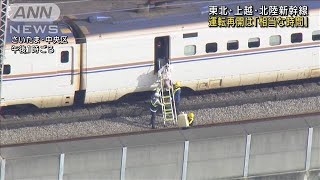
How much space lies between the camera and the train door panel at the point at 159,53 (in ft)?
136

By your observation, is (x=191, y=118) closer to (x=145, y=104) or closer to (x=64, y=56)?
(x=145, y=104)

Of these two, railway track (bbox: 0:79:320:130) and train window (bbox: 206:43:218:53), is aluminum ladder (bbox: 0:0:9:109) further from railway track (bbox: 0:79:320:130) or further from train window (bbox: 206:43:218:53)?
train window (bbox: 206:43:218:53)

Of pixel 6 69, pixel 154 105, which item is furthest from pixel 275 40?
pixel 6 69

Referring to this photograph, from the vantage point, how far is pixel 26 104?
41.0m

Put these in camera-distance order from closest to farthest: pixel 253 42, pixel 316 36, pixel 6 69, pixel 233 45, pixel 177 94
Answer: pixel 6 69 → pixel 177 94 → pixel 233 45 → pixel 253 42 → pixel 316 36

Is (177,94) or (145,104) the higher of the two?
(177,94)

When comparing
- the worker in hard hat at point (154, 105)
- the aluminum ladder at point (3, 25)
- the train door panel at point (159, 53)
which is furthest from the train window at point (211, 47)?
the aluminum ladder at point (3, 25)

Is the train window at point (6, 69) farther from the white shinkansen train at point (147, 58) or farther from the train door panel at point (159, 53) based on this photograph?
the train door panel at point (159, 53)

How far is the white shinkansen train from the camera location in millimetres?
40531

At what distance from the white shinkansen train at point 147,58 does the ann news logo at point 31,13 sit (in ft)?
4.67

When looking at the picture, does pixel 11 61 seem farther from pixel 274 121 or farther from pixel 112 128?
pixel 274 121

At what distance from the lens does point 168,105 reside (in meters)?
41.1

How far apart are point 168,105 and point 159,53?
1774mm

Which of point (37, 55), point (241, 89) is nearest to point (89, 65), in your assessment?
point (37, 55)
